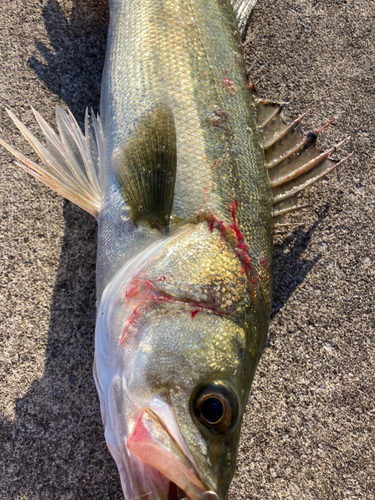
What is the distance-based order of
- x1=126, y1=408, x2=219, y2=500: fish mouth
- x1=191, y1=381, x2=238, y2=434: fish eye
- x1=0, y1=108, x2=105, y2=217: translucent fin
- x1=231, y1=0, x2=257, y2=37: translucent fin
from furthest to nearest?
x1=231, y1=0, x2=257, y2=37: translucent fin, x1=0, y1=108, x2=105, y2=217: translucent fin, x1=191, y1=381, x2=238, y2=434: fish eye, x1=126, y1=408, x2=219, y2=500: fish mouth

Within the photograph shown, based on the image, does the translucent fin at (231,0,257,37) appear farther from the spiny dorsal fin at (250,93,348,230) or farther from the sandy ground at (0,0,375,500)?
the spiny dorsal fin at (250,93,348,230)

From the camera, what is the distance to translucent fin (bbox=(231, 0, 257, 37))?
238 cm

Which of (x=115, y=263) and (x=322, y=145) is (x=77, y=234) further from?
(x=322, y=145)

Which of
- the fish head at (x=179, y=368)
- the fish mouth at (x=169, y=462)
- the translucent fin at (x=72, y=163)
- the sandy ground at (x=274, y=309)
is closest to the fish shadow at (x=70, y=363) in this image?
the sandy ground at (x=274, y=309)

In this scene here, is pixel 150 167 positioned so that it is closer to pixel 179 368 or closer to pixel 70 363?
pixel 179 368

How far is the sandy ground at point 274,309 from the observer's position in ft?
6.58

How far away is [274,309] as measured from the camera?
2367 millimetres

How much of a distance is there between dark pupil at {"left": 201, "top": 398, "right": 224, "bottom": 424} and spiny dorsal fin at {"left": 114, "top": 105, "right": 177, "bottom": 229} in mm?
760

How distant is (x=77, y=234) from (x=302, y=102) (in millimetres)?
1861

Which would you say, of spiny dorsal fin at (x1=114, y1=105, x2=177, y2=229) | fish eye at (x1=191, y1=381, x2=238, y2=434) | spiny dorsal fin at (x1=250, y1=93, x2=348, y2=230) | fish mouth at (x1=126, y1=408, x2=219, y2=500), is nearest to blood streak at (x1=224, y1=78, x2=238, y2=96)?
spiny dorsal fin at (x1=250, y1=93, x2=348, y2=230)

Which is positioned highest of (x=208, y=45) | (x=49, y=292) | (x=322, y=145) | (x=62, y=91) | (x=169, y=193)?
(x=208, y=45)

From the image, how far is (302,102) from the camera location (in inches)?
107

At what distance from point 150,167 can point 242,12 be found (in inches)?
55.3

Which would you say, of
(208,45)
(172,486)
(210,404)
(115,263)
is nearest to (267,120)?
(208,45)
